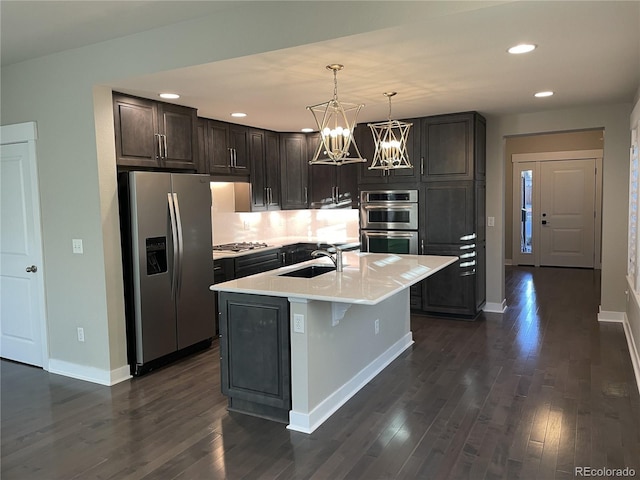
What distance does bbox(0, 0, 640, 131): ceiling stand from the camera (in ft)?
8.38

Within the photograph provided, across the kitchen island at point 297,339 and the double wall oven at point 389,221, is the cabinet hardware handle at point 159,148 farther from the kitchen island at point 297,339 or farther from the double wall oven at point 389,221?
the double wall oven at point 389,221

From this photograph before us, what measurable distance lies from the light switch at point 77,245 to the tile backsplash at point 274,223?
2045mm

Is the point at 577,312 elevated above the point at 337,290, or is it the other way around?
the point at 337,290

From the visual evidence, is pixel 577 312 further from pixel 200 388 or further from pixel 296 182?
pixel 200 388

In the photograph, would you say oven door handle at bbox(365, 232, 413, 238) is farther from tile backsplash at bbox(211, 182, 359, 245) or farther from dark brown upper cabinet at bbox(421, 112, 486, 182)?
tile backsplash at bbox(211, 182, 359, 245)

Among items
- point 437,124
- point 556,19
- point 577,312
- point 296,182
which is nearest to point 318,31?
point 556,19

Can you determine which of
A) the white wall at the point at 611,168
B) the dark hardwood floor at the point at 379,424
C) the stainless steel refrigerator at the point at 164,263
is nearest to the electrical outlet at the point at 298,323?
the dark hardwood floor at the point at 379,424

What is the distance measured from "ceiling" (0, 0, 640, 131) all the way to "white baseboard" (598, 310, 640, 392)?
7.21 feet

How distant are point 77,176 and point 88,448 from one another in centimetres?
204

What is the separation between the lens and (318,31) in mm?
2723

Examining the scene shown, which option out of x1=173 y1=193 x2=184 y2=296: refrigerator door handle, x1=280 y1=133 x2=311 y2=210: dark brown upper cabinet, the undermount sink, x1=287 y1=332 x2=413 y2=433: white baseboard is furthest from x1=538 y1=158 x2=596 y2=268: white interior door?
x1=173 y1=193 x2=184 y2=296: refrigerator door handle

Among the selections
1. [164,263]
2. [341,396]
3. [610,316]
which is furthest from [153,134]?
[610,316]

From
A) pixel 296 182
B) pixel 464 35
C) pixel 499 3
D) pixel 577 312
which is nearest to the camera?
pixel 499 3

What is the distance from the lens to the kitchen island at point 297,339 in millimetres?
2938
